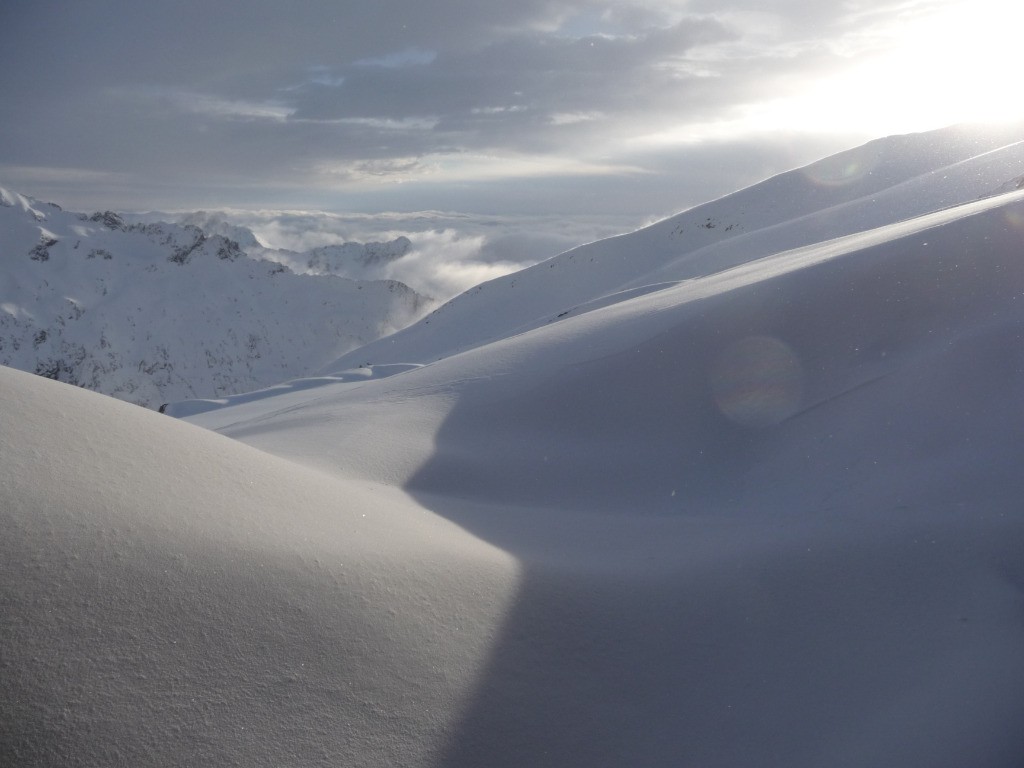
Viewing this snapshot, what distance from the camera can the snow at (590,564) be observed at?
2541 mm

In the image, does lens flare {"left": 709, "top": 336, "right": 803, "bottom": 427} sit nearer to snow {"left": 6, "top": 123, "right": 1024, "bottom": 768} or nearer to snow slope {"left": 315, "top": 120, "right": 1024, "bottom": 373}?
snow {"left": 6, "top": 123, "right": 1024, "bottom": 768}

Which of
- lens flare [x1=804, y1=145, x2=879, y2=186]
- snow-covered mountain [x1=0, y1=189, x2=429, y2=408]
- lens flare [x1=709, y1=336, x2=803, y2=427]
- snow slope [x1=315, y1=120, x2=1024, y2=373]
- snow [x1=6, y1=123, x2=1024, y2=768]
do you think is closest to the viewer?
snow [x1=6, y1=123, x2=1024, y2=768]

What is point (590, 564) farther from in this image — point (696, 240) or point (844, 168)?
point (844, 168)

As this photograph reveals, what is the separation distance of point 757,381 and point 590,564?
9.44ft

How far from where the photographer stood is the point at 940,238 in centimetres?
675

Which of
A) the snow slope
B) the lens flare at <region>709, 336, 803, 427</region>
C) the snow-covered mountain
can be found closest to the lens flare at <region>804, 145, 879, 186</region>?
Result: the snow slope

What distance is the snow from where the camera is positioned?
2.54 metres

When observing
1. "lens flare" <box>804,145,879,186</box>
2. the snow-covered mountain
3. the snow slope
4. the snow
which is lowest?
the snow

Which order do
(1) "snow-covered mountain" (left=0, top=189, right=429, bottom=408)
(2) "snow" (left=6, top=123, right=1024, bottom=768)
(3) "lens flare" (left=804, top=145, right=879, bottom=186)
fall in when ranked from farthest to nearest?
1. (1) "snow-covered mountain" (left=0, top=189, right=429, bottom=408)
2. (3) "lens flare" (left=804, top=145, right=879, bottom=186)
3. (2) "snow" (left=6, top=123, right=1024, bottom=768)

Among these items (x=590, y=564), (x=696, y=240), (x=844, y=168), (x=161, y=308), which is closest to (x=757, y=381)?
(x=590, y=564)

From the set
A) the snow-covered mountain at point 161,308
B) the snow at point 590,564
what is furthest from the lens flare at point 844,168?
the snow-covered mountain at point 161,308

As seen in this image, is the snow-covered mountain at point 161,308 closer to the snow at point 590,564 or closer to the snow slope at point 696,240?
the snow slope at point 696,240

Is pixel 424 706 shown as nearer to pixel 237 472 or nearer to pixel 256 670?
pixel 256 670

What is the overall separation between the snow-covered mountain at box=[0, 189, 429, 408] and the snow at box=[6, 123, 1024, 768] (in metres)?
120
